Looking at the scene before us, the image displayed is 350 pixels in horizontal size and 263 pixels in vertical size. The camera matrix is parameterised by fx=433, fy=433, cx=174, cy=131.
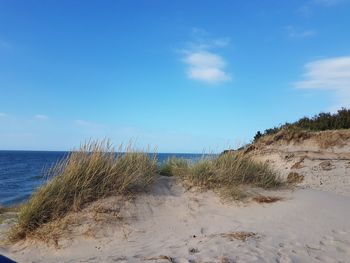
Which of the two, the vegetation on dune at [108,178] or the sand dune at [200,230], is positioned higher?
the vegetation on dune at [108,178]

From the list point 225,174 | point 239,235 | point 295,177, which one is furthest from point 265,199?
point 295,177

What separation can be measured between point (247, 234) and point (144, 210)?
2.21 m

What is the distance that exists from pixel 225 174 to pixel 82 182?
132 inches

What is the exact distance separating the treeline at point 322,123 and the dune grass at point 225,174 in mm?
8225

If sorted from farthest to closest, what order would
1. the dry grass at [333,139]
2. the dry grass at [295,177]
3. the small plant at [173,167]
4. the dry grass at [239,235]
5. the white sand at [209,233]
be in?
the dry grass at [333,139]
the dry grass at [295,177]
the small plant at [173,167]
the dry grass at [239,235]
the white sand at [209,233]

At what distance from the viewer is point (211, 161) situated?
10.5 meters

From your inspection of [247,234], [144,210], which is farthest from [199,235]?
[144,210]

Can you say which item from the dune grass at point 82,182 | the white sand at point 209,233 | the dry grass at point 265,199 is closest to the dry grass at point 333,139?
the white sand at point 209,233

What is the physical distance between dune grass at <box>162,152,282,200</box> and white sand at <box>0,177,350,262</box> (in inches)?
13.7

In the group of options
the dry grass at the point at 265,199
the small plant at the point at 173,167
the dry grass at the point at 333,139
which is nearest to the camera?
the dry grass at the point at 265,199

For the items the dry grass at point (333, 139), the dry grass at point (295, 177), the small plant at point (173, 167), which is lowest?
the dry grass at point (295, 177)

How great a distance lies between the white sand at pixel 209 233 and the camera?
6402 mm

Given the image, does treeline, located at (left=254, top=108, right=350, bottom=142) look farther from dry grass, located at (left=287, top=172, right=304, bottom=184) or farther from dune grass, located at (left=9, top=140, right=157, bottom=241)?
dune grass, located at (left=9, top=140, right=157, bottom=241)

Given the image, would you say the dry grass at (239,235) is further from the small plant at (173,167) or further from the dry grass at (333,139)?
the dry grass at (333,139)
